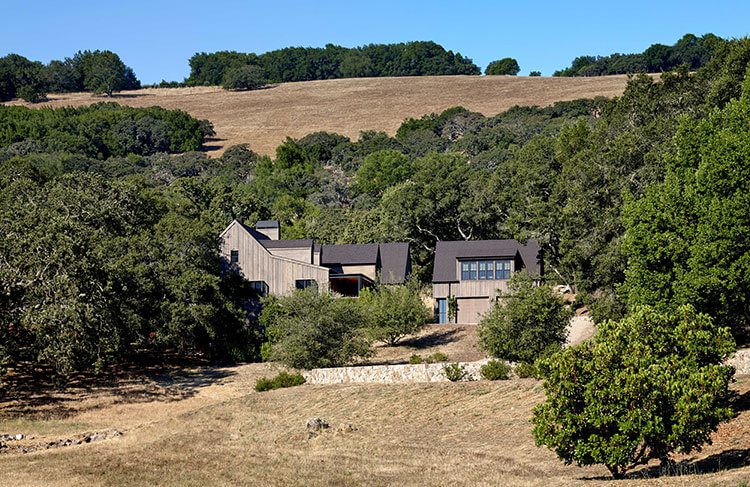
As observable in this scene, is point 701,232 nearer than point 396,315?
Yes

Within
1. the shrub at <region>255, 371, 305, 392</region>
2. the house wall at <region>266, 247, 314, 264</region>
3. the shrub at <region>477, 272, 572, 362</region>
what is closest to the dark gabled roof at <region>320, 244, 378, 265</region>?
the house wall at <region>266, 247, 314, 264</region>

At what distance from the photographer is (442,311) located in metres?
71.9

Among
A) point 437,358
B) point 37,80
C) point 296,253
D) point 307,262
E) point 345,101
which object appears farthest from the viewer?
point 37,80

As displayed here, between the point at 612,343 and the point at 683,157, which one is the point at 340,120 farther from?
the point at 612,343

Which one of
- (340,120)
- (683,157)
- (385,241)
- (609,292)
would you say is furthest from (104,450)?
(340,120)

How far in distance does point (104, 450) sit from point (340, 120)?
132829mm

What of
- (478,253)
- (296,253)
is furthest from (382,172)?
(478,253)

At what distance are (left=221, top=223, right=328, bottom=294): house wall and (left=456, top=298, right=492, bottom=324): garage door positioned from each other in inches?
392

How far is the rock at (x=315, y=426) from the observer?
40.2 metres

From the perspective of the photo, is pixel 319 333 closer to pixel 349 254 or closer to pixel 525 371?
pixel 525 371

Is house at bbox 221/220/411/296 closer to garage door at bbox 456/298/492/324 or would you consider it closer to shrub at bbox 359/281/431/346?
garage door at bbox 456/298/492/324

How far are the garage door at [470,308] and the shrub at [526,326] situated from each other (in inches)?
800

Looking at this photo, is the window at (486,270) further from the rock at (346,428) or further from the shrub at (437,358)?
the rock at (346,428)

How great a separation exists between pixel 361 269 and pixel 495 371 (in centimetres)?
3105
